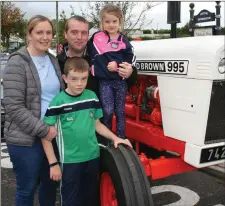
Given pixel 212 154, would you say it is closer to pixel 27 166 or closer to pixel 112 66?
pixel 112 66

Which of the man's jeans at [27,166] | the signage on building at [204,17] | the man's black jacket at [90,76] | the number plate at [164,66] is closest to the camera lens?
the man's jeans at [27,166]

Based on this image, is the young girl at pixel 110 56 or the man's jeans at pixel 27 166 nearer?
the man's jeans at pixel 27 166

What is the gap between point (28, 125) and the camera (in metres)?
2.33

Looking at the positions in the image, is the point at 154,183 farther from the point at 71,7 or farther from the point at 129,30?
the point at 71,7

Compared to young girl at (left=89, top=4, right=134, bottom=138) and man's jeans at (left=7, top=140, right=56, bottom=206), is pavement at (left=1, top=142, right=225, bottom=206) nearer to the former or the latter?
man's jeans at (left=7, top=140, right=56, bottom=206)

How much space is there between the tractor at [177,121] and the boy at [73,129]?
0.89 feet

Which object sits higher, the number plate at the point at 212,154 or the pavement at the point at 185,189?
the number plate at the point at 212,154

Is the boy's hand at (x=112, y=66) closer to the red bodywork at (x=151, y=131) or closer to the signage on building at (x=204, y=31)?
the red bodywork at (x=151, y=131)

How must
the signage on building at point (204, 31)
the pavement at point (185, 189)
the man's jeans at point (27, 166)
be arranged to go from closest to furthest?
the man's jeans at point (27, 166) → the pavement at point (185, 189) → the signage on building at point (204, 31)

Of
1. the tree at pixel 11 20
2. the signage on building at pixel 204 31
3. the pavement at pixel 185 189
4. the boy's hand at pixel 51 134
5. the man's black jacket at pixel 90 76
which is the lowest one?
the pavement at pixel 185 189

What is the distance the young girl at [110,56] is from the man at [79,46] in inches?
2.5

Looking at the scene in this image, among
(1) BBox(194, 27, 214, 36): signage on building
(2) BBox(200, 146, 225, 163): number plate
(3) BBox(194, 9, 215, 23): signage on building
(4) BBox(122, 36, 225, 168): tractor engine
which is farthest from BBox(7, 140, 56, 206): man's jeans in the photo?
(3) BBox(194, 9, 215, 23): signage on building

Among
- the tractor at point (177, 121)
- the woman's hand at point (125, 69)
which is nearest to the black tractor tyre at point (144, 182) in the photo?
the tractor at point (177, 121)

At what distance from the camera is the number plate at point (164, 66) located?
276 cm
